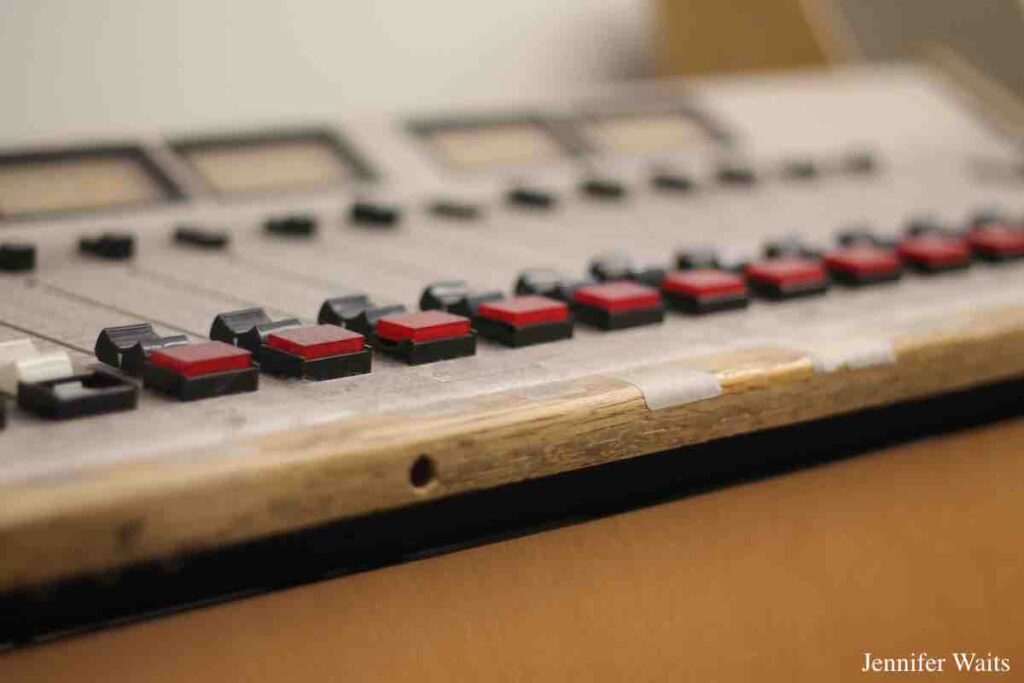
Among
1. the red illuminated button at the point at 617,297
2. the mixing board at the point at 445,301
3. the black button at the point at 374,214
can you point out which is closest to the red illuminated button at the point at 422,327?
the mixing board at the point at 445,301

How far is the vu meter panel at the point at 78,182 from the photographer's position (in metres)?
0.90

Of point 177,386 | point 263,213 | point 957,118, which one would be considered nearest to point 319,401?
point 177,386

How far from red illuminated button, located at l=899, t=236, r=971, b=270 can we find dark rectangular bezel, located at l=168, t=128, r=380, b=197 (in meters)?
0.46

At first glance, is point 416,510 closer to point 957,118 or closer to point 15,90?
point 15,90

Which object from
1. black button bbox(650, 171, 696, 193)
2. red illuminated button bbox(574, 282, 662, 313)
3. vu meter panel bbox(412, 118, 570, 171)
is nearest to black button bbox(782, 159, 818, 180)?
black button bbox(650, 171, 696, 193)

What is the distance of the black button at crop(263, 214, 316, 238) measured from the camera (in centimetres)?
93

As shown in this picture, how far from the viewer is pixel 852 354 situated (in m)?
0.69

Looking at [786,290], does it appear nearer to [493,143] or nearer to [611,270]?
[611,270]

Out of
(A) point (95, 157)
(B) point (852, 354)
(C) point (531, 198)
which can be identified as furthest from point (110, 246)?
(B) point (852, 354)

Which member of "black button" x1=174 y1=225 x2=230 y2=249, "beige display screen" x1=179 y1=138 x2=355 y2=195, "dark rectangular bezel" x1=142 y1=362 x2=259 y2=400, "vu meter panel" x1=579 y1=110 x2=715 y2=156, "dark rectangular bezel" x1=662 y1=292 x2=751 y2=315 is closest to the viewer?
"dark rectangular bezel" x1=142 y1=362 x2=259 y2=400

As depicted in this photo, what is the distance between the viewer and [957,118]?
151 centimetres

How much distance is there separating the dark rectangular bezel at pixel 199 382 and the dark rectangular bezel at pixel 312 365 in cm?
3

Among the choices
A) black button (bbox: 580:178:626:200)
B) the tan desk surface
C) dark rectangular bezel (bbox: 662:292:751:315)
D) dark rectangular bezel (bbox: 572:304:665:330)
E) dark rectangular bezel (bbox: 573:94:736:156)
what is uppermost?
dark rectangular bezel (bbox: 573:94:736:156)

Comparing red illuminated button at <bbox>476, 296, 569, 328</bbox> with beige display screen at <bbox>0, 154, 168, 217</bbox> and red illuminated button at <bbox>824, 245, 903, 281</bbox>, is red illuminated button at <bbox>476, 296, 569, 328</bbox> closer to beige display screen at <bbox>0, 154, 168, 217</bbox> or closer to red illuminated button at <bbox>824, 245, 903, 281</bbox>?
red illuminated button at <bbox>824, 245, 903, 281</bbox>
